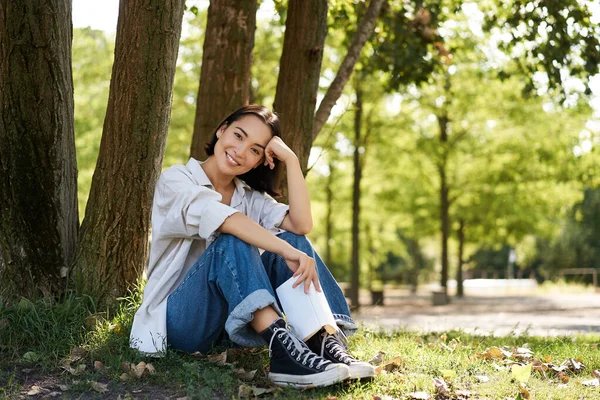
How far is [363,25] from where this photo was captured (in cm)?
724

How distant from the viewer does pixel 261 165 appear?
446 centimetres

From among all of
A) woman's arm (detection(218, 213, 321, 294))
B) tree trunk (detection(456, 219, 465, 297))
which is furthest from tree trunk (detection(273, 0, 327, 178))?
tree trunk (detection(456, 219, 465, 297))

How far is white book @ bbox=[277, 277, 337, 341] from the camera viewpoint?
142 inches

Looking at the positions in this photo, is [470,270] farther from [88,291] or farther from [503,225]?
[88,291]

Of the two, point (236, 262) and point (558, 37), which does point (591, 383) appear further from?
point (558, 37)

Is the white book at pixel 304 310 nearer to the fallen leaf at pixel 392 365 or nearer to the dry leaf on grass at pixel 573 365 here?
the fallen leaf at pixel 392 365

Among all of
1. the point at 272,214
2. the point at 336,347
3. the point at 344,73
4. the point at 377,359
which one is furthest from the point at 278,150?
the point at 344,73

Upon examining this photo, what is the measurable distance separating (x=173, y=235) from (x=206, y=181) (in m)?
0.40

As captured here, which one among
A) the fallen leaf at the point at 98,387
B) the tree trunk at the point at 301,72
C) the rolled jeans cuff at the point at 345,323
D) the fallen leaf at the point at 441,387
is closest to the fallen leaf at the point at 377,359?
the rolled jeans cuff at the point at 345,323

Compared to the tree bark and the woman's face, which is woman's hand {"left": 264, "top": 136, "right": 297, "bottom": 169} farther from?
the tree bark

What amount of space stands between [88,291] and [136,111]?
1.26m

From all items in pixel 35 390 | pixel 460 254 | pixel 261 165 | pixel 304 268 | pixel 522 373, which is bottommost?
pixel 35 390

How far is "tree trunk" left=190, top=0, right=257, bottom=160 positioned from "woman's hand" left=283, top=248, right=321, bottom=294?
10.3 feet

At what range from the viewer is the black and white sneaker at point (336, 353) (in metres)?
3.48
